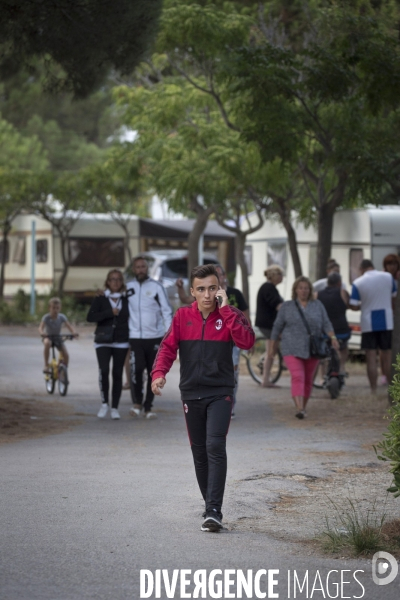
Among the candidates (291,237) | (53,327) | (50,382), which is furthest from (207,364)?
(291,237)

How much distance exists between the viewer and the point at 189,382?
6750 mm

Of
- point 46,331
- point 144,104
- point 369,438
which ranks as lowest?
point 369,438

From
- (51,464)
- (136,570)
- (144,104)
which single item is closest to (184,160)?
(144,104)

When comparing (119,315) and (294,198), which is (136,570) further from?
(294,198)

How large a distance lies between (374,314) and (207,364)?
8828mm

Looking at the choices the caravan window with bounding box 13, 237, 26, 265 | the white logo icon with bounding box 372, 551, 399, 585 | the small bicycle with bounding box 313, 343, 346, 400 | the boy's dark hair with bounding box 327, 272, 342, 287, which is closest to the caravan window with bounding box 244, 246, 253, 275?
the boy's dark hair with bounding box 327, 272, 342, 287

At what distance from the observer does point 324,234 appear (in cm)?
1789

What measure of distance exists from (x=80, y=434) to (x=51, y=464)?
2.09 m

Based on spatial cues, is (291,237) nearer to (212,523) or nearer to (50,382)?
(50,382)

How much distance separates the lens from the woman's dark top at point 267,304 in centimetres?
1648

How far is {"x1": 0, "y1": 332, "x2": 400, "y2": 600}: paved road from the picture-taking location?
5.34 metres

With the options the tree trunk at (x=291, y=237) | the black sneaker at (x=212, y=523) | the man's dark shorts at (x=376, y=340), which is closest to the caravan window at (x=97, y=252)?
the tree trunk at (x=291, y=237)

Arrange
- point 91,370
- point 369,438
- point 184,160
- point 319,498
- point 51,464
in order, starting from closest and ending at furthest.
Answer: point 319,498 < point 51,464 < point 369,438 < point 91,370 < point 184,160

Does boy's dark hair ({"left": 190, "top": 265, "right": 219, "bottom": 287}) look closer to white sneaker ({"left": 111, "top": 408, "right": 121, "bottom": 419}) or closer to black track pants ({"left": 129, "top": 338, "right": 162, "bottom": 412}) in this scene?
black track pants ({"left": 129, "top": 338, "right": 162, "bottom": 412})
